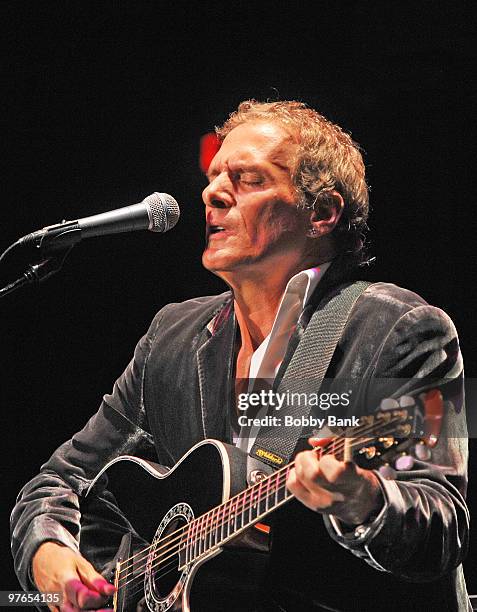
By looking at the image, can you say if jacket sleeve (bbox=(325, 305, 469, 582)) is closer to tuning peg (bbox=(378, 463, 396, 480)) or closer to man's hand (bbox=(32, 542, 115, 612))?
tuning peg (bbox=(378, 463, 396, 480))

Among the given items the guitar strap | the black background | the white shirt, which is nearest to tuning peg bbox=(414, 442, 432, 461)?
the guitar strap

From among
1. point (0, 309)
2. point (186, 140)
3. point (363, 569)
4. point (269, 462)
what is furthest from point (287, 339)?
point (0, 309)

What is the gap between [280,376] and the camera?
220 cm

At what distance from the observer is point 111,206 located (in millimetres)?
2754

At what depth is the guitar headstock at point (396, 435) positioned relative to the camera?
66.1 inches

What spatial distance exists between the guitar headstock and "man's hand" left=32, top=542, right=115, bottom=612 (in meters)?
0.84

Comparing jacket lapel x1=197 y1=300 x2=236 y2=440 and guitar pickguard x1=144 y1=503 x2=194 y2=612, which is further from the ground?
jacket lapel x1=197 y1=300 x2=236 y2=440

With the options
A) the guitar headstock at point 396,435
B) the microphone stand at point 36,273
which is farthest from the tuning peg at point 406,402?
the microphone stand at point 36,273

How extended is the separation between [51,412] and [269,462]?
930mm

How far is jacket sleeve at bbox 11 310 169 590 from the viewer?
2402mm

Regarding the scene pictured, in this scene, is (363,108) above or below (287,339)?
above

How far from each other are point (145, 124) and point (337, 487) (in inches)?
60.4

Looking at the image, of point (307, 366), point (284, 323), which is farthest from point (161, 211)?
point (307, 366)

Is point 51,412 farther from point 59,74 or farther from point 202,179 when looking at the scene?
point 59,74
